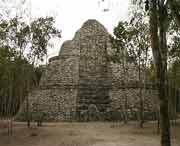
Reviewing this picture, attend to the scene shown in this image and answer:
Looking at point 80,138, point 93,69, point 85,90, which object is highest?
point 93,69

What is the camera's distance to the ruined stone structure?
73.2 feet

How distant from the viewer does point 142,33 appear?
17.6 m

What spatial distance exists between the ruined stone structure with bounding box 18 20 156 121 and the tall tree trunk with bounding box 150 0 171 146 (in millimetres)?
13834

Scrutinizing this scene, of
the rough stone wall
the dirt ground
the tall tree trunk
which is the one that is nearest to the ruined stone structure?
the rough stone wall

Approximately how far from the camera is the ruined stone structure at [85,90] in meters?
22.3

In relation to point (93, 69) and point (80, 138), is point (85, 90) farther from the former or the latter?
point (80, 138)

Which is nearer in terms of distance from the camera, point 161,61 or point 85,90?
point 161,61

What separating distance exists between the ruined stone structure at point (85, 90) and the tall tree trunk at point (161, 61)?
45.4 ft

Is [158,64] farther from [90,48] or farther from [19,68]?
[90,48]

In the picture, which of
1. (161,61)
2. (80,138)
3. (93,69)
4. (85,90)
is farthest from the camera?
(93,69)

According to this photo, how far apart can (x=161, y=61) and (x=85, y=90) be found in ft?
57.2

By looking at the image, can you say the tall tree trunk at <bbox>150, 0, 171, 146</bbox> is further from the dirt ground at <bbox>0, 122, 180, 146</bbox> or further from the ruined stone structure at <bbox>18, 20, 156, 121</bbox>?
the ruined stone structure at <bbox>18, 20, 156, 121</bbox>

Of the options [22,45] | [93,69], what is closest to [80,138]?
[22,45]

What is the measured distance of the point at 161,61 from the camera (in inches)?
274
